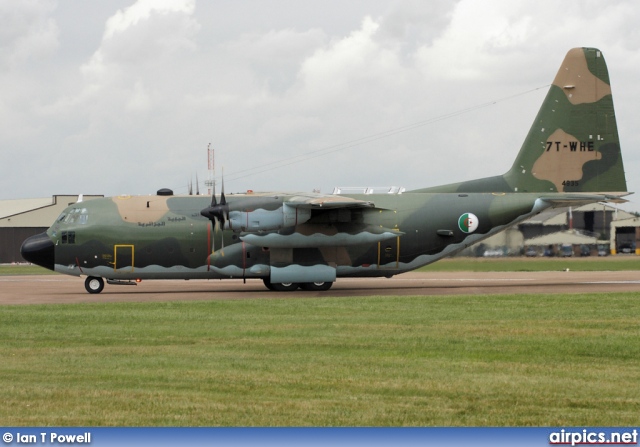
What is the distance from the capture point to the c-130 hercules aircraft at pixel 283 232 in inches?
1287

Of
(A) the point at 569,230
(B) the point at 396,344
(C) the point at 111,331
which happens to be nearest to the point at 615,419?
(B) the point at 396,344

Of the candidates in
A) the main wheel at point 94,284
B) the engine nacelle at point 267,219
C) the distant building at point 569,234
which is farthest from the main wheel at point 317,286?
the distant building at point 569,234

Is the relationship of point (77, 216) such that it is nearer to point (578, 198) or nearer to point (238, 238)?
point (238, 238)

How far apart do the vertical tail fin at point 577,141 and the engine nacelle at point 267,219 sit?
32.7 feet

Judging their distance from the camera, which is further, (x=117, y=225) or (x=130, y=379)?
(x=117, y=225)

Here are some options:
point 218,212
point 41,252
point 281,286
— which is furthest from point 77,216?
point 281,286

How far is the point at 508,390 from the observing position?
12641 millimetres

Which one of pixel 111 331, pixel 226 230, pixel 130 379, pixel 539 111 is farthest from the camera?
pixel 539 111

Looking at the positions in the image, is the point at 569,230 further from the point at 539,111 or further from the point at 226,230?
the point at 226,230

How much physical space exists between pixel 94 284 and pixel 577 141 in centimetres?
2120

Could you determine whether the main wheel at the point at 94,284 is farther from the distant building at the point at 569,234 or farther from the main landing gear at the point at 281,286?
the distant building at the point at 569,234

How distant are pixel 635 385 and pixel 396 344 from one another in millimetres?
5747

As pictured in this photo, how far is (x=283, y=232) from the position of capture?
107 feet

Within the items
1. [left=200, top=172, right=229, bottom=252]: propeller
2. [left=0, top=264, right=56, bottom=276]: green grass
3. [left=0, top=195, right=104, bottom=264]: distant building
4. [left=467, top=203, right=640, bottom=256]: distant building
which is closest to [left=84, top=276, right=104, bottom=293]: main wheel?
[left=200, top=172, right=229, bottom=252]: propeller
